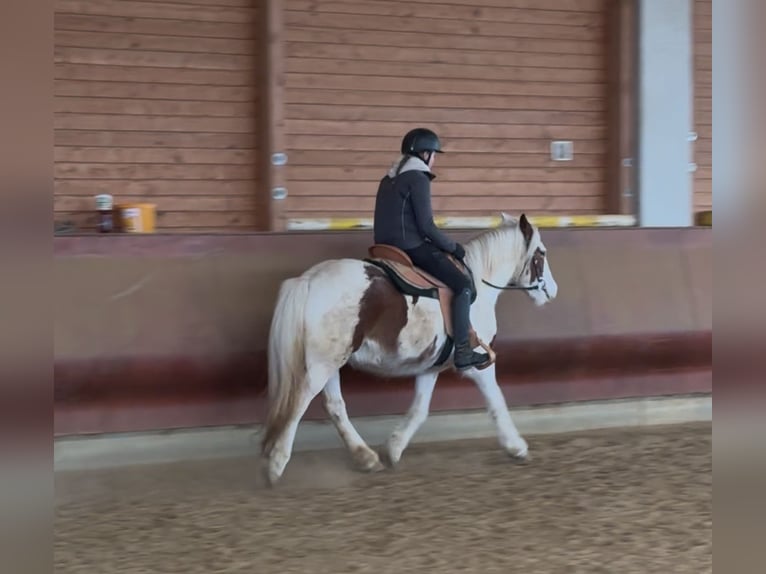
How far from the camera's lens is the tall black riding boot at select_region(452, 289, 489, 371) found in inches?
232

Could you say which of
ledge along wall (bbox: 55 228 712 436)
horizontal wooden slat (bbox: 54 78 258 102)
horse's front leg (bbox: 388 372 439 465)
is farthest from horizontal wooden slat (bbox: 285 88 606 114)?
horse's front leg (bbox: 388 372 439 465)

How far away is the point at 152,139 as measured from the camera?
6.99 m

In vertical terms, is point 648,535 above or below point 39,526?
below

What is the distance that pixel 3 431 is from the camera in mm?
1228

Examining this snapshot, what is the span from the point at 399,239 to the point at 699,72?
13.5 ft

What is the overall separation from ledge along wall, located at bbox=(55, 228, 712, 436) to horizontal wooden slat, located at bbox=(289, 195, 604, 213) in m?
0.76

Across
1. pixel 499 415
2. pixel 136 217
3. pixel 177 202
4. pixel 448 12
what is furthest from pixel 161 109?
pixel 499 415

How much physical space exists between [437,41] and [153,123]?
2.42 meters

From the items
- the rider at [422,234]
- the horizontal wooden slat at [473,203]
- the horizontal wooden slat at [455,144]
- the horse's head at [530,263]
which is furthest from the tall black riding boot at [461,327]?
the horizontal wooden slat at [455,144]

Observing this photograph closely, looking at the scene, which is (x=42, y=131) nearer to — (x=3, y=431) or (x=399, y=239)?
(x=3, y=431)

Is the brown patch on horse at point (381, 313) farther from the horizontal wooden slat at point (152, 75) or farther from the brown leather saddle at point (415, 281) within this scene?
the horizontal wooden slat at point (152, 75)

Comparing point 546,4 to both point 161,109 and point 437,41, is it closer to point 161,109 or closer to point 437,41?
point 437,41

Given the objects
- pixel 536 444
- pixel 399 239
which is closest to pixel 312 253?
pixel 399 239

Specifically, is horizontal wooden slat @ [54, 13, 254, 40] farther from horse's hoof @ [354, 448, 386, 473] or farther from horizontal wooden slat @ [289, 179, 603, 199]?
horse's hoof @ [354, 448, 386, 473]
